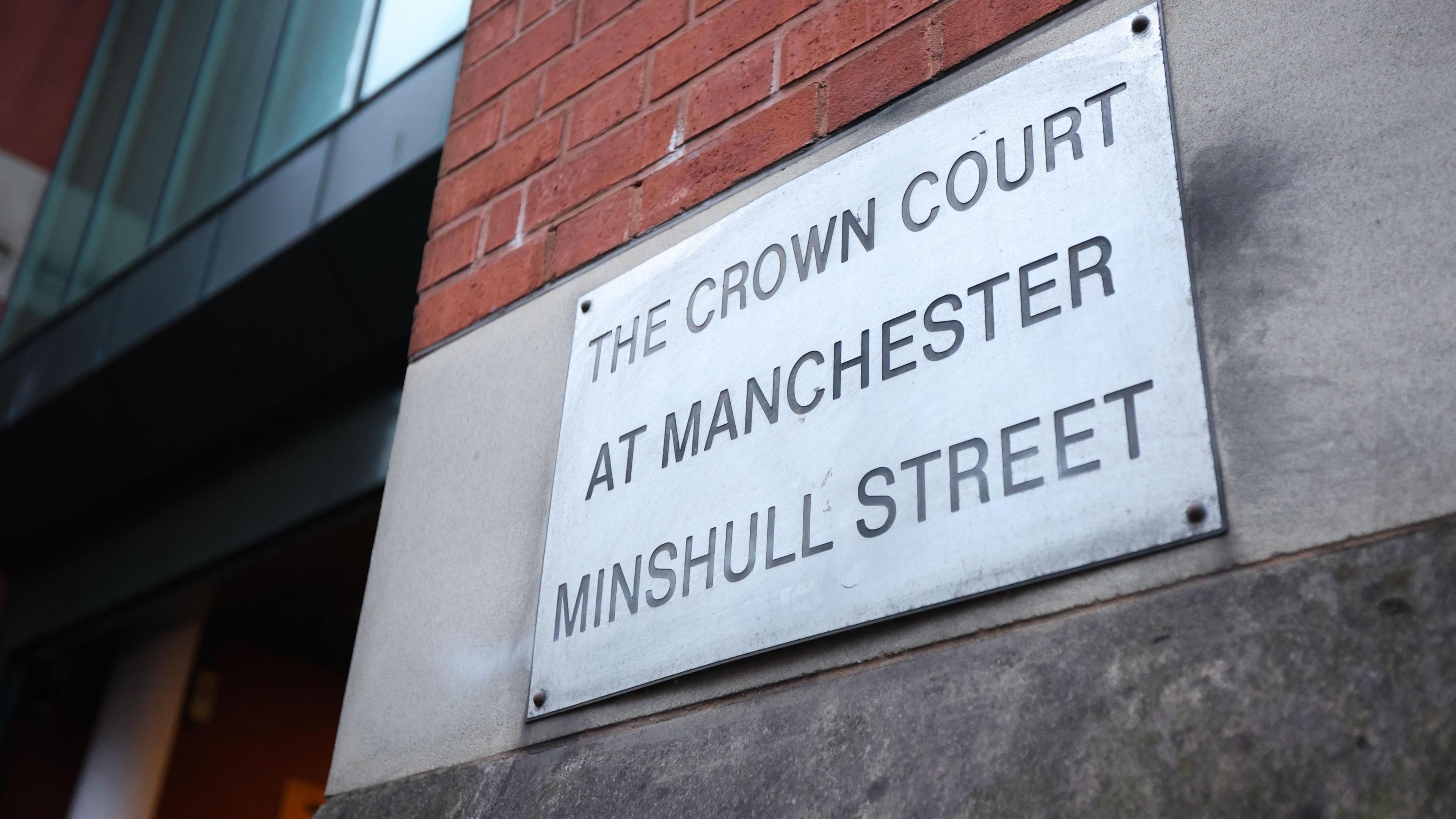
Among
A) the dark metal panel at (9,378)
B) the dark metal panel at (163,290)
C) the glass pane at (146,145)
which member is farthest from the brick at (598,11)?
the dark metal panel at (9,378)

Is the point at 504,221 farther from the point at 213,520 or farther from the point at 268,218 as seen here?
the point at 213,520

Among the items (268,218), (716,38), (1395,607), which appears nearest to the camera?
(1395,607)

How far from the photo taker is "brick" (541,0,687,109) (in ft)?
6.68

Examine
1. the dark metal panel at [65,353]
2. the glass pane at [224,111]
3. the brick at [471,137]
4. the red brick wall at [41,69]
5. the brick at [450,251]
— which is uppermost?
the red brick wall at [41,69]

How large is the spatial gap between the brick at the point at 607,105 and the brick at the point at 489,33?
0.36 meters

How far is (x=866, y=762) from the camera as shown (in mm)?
1238

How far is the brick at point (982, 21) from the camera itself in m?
1.54

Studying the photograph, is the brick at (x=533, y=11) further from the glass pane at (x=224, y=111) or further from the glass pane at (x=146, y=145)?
the glass pane at (x=146, y=145)

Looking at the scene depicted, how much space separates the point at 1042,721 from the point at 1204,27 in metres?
0.76

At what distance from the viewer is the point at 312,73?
4.02 metres

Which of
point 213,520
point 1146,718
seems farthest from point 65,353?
point 1146,718

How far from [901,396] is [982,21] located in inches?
20.6

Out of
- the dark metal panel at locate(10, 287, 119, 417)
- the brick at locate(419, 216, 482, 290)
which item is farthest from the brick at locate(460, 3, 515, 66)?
the dark metal panel at locate(10, 287, 119, 417)

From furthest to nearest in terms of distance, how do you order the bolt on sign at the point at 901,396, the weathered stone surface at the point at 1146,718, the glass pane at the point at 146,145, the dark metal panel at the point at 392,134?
the glass pane at the point at 146,145
the dark metal panel at the point at 392,134
the bolt on sign at the point at 901,396
the weathered stone surface at the point at 1146,718
